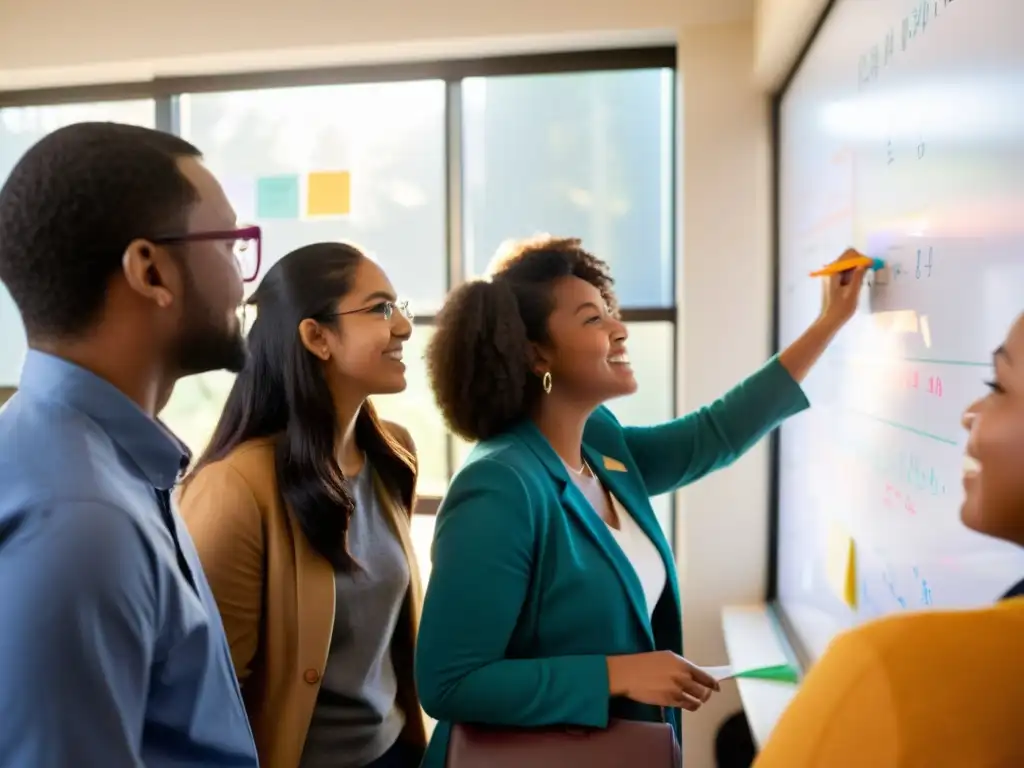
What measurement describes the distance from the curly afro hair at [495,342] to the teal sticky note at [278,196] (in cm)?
152

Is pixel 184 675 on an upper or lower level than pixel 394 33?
lower

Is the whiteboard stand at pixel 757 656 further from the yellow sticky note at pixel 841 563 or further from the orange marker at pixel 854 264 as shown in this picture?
the orange marker at pixel 854 264

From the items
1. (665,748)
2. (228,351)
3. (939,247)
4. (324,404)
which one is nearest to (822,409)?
(939,247)

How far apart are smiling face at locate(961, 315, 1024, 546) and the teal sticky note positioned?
2.55 meters

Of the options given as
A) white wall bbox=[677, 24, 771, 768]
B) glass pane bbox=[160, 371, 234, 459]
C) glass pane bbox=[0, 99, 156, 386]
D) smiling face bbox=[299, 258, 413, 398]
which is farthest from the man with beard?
glass pane bbox=[0, 99, 156, 386]

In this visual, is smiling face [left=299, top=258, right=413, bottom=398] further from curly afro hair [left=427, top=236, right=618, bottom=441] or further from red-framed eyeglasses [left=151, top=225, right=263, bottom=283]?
red-framed eyeglasses [left=151, top=225, right=263, bottom=283]

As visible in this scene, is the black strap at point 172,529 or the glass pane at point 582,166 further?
the glass pane at point 582,166

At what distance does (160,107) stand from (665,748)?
2706 mm

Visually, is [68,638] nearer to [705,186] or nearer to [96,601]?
[96,601]

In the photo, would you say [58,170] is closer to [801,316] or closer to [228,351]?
[228,351]

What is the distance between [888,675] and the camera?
0.44 metres

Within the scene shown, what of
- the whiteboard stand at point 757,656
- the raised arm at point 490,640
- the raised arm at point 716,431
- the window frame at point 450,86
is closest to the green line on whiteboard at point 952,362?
the raised arm at point 716,431

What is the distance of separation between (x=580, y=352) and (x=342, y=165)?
166 centimetres

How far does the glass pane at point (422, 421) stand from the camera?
2.71 m
